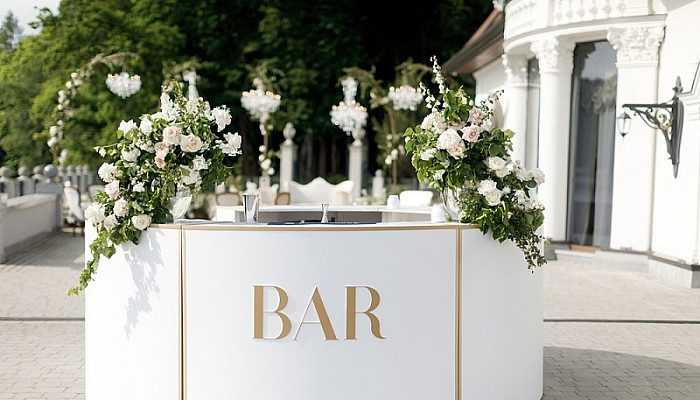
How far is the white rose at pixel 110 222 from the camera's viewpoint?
5727 mm

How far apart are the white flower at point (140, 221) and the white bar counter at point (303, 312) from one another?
63mm

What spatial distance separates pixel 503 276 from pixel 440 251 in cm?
58

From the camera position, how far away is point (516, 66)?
718 inches

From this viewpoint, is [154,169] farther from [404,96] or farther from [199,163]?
[404,96]

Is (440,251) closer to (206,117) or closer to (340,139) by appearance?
(206,117)

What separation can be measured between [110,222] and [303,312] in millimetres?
1378

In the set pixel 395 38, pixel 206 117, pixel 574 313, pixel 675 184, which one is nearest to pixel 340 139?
pixel 395 38

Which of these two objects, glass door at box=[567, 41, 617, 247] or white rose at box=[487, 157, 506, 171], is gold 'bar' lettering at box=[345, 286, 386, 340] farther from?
glass door at box=[567, 41, 617, 247]

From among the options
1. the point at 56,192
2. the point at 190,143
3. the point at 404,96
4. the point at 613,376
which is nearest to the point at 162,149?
the point at 190,143

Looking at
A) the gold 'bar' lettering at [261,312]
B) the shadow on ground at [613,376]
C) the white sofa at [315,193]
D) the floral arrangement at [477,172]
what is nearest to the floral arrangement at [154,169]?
the gold 'bar' lettering at [261,312]

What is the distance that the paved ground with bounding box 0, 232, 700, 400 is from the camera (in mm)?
7098

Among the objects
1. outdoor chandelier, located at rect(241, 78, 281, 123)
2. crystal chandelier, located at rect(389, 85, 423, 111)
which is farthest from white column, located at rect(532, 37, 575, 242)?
outdoor chandelier, located at rect(241, 78, 281, 123)

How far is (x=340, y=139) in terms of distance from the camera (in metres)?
39.7

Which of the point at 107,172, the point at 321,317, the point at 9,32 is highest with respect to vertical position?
the point at 9,32
